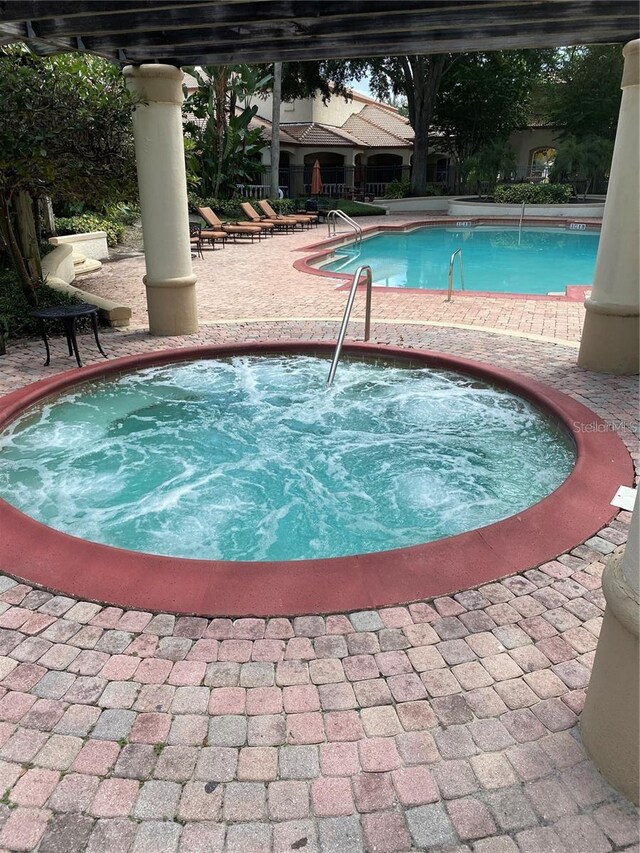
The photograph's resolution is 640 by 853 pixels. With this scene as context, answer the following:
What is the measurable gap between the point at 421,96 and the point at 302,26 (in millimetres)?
26846

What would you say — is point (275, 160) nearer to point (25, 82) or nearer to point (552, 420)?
point (25, 82)

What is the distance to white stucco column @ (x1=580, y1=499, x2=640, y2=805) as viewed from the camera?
6.59ft

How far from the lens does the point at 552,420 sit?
598 centimetres

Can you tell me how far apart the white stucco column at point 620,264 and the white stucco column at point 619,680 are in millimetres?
5107

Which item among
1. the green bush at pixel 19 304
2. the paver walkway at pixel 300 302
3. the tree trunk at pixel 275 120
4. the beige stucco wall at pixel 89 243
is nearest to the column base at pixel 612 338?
the paver walkway at pixel 300 302

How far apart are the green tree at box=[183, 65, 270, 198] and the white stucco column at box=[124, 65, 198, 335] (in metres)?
16.9

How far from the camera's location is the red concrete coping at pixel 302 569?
10.6 ft

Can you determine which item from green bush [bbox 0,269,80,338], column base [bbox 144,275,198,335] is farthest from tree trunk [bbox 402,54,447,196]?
column base [bbox 144,275,198,335]

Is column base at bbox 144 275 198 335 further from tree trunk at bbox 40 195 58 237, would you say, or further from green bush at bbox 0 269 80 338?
tree trunk at bbox 40 195 58 237

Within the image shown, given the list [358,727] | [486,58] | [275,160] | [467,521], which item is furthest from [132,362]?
[486,58]

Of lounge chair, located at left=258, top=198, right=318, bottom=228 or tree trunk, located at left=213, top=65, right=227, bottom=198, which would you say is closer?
tree trunk, located at left=213, top=65, right=227, bottom=198

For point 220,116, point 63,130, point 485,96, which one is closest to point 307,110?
point 485,96

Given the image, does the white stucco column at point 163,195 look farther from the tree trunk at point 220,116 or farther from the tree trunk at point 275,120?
the tree trunk at point 275,120

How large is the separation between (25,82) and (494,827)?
8400 mm
